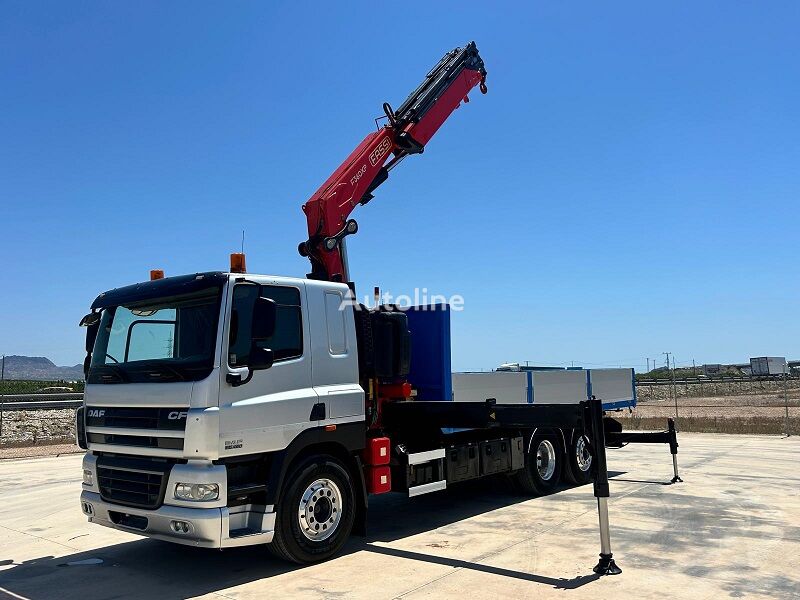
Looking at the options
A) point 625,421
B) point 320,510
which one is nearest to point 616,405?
point 320,510

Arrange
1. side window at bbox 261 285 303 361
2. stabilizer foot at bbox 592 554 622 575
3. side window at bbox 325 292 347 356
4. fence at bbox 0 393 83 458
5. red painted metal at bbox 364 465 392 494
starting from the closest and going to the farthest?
stabilizer foot at bbox 592 554 622 575
side window at bbox 261 285 303 361
side window at bbox 325 292 347 356
red painted metal at bbox 364 465 392 494
fence at bbox 0 393 83 458

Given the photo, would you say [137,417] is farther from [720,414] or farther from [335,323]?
[720,414]

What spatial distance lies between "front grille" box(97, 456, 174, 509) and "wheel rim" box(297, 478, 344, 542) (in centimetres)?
138

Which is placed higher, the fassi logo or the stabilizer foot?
the fassi logo

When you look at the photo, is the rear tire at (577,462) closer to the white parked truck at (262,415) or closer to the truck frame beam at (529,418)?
the white parked truck at (262,415)

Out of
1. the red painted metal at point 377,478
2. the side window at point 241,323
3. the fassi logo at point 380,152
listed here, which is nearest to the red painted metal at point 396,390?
the red painted metal at point 377,478

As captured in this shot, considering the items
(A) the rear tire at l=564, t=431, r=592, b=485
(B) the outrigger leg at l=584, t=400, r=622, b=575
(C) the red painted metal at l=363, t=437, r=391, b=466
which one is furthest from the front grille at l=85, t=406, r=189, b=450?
(A) the rear tire at l=564, t=431, r=592, b=485

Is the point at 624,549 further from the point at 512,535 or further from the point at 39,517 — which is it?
the point at 39,517

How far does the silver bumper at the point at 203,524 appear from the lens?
5.86m

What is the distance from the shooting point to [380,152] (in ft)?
35.5

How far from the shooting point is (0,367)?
20.5 metres

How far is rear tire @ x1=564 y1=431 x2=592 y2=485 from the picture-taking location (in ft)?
37.7

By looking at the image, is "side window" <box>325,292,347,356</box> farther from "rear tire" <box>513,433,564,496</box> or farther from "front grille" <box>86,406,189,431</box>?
"rear tire" <box>513,433,564,496</box>

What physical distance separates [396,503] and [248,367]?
5.17 meters
